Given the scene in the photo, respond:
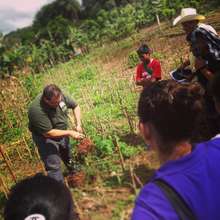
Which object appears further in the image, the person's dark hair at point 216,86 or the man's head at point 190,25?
the man's head at point 190,25

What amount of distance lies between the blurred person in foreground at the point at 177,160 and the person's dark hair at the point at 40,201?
380 mm

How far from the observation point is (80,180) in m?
4.59

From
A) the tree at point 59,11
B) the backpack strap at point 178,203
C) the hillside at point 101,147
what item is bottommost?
the hillside at point 101,147

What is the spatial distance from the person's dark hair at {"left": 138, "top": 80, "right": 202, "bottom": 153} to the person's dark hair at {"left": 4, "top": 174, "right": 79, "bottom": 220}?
1.56ft

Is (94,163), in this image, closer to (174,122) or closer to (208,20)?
(174,122)

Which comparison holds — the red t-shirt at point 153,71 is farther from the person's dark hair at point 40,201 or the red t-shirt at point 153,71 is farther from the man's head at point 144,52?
the person's dark hair at point 40,201

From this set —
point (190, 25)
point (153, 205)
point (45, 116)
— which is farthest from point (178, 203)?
point (45, 116)

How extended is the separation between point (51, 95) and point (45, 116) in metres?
0.30

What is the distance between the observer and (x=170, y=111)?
4.65 ft

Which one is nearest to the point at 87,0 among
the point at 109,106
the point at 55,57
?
the point at 55,57

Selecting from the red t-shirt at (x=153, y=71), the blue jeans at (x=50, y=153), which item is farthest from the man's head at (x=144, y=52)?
the blue jeans at (x=50, y=153)

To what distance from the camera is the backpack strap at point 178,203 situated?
1166 millimetres

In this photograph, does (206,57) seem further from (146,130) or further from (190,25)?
(146,130)

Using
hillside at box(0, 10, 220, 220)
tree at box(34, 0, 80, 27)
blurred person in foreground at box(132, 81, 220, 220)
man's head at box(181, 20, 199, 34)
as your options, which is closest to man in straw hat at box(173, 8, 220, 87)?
man's head at box(181, 20, 199, 34)
